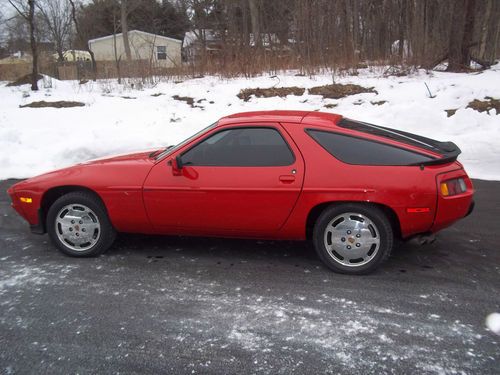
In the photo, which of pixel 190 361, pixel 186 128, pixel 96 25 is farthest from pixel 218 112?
pixel 96 25

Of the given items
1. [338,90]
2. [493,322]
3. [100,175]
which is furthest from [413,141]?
[338,90]

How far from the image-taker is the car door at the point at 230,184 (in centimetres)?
407

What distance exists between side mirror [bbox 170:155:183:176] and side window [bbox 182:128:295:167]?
70mm

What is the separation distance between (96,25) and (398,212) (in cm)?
4761

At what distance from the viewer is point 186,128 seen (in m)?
10.9

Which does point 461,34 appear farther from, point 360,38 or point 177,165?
point 177,165

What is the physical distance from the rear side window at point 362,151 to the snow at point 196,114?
439 cm

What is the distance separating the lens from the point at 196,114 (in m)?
12.2

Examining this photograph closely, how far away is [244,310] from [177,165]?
1.50m

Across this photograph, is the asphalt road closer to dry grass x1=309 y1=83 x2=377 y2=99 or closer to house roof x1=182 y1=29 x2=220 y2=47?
dry grass x1=309 y1=83 x2=377 y2=99

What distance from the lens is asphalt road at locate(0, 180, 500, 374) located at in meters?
2.87

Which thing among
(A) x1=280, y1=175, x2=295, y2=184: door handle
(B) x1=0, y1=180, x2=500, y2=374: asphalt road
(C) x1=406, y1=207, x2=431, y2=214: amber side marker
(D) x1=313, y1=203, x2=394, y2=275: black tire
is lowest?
(B) x1=0, y1=180, x2=500, y2=374: asphalt road

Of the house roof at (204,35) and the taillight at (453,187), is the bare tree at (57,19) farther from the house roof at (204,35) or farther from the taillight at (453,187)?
Result: the taillight at (453,187)

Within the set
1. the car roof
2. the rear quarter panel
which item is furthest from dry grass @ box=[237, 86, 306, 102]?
the rear quarter panel
